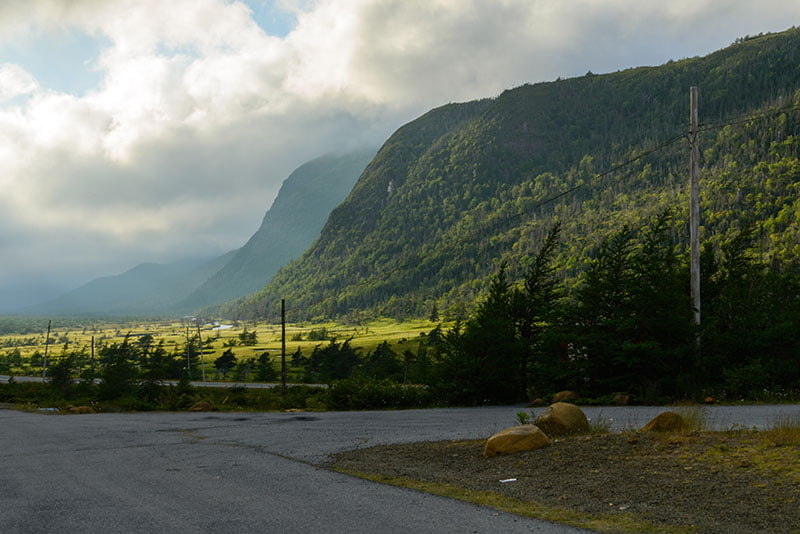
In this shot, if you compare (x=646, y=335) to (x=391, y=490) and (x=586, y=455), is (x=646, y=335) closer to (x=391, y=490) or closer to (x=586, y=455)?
(x=586, y=455)

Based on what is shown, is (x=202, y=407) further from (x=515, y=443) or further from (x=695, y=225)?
(x=695, y=225)

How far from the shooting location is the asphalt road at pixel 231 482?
22.9ft

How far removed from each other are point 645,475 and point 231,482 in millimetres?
6555

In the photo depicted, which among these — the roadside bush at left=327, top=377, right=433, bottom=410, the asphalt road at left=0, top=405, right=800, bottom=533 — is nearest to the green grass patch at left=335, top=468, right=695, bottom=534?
the asphalt road at left=0, top=405, right=800, bottom=533

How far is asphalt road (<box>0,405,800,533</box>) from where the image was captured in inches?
274

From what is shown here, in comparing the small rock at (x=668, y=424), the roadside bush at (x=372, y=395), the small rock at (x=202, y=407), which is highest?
the small rock at (x=668, y=424)

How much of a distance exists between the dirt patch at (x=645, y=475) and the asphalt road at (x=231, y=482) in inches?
42.2

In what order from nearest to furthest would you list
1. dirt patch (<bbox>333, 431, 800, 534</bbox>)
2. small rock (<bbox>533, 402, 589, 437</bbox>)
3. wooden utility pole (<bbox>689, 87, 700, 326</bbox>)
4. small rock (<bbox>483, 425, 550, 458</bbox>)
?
dirt patch (<bbox>333, 431, 800, 534</bbox>)
small rock (<bbox>483, 425, 550, 458</bbox>)
small rock (<bbox>533, 402, 589, 437</bbox>)
wooden utility pole (<bbox>689, 87, 700, 326</bbox>)

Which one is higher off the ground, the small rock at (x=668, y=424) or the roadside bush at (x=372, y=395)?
the small rock at (x=668, y=424)

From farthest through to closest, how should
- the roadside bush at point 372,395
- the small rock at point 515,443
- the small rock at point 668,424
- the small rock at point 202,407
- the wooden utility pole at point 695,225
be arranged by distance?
the small rock at point 202,407 < the roadside bush at point 372,395 < the wooden utility pole at point 695,225 < the small rock at point 668,424 < the small rock at point 515,443

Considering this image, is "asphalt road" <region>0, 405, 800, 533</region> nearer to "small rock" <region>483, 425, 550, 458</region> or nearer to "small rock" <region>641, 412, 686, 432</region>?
"small rock" <region>641, 412, 686, 432</region>

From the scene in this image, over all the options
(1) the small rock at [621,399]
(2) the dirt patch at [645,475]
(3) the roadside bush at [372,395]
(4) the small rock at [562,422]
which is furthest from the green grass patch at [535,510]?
(3) the roadside bush at [372,395]

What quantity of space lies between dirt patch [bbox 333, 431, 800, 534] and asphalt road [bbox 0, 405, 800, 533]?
107 cm

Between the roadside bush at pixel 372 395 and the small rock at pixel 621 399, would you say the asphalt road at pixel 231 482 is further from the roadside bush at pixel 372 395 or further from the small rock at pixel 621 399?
the roadside bush at pixel 372 395
